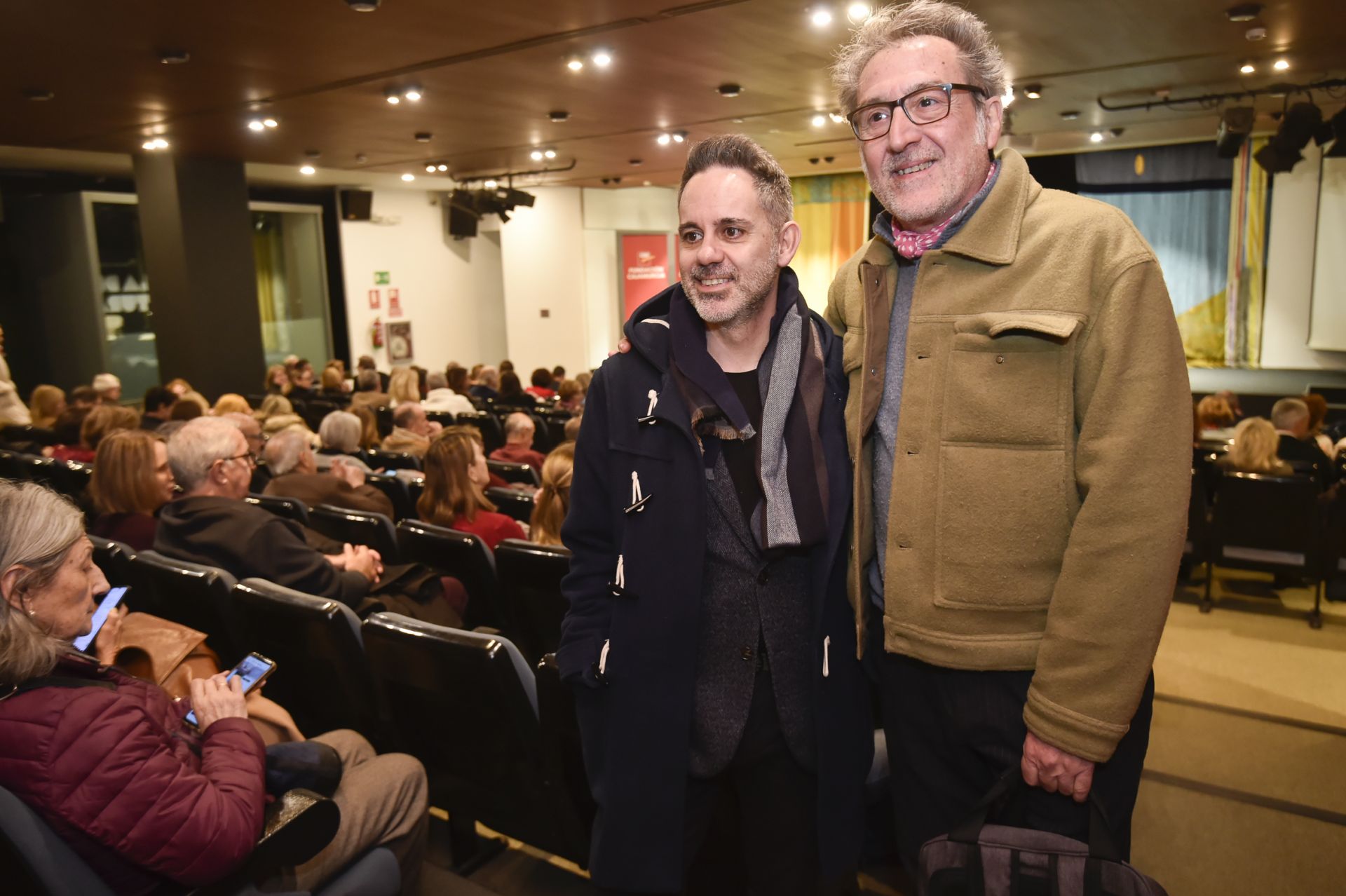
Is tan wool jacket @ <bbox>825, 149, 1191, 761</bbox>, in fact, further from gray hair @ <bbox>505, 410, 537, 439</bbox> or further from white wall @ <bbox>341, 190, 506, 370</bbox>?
white wall @ <bbox>341, 190, 506, 370</bbox>

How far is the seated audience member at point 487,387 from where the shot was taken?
33.4 feet

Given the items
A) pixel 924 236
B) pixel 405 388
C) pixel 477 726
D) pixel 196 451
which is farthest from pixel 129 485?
pixel 405 388

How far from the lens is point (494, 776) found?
7.30 ft

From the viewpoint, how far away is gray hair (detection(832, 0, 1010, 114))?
1.36 m

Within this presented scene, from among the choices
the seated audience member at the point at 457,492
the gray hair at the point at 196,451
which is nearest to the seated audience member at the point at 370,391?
the seated audience member at the point at 457,492

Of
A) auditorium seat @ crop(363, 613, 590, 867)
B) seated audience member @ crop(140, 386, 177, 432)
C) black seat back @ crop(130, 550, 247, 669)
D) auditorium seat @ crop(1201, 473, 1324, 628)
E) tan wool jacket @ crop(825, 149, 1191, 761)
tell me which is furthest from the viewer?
seated audience member @ crop(140, 386, 177, 432)

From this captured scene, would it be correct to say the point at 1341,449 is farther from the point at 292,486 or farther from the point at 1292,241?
the point at 1292,241

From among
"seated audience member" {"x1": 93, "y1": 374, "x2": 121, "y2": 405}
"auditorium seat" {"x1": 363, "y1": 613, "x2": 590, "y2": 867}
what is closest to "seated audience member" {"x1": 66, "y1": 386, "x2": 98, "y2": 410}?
"seated audience member" {"x1": 93, "y1": 374, "x2": 121, "y2": 405}

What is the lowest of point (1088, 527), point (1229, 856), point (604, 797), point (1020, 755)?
point (1229, 856)

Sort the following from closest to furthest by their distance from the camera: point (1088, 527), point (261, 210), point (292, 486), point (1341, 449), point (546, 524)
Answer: point (1088, 527) < point (546, 524) < point (292, 486) < point (1341, 449) < point (261, 210)

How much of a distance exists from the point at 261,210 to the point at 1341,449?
14.4 metres

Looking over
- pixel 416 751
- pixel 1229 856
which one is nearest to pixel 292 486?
pixel 416 751

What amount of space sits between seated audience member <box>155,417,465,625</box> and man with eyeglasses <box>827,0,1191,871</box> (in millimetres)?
1904

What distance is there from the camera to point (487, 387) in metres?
10.4
